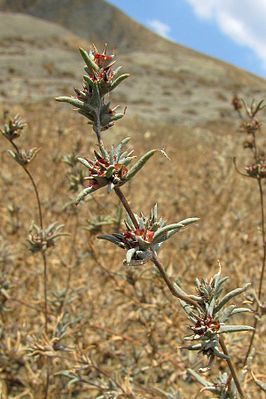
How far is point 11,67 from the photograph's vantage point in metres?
17.7

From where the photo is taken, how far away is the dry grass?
2.63 m

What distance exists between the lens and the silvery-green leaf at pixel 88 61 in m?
1.04

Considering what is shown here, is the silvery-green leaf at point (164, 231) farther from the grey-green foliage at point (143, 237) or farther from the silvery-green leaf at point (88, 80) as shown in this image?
the silvery-green leaf at point (88, 80)

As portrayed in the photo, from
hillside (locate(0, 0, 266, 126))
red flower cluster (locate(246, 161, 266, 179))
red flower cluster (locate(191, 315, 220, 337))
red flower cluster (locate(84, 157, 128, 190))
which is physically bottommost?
red flower cluster (locate(191, 315, 220, 337))

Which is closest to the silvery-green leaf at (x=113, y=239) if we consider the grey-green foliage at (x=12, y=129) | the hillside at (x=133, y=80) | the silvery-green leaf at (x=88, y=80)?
the silvery-green leaf at (x=88, y=80)

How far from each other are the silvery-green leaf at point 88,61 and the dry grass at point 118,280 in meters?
0.25

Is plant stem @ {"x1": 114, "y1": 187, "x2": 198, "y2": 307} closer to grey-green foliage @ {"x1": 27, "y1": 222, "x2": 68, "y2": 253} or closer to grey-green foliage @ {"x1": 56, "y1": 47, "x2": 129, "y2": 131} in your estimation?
grey-green foliage @ {"x1": 56, "y1": 47, "x2": 129, "y2": 131}

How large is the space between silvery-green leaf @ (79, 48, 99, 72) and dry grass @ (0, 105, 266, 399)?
0.25 metres

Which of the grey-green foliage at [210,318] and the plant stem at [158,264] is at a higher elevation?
the plant stem at [158,264]

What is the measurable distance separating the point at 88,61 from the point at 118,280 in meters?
2.75

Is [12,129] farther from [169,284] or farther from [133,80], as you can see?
[133,80]

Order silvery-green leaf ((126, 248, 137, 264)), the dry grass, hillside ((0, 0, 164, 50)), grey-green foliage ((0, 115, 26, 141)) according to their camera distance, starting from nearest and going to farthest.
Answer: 1. silvery-green leaf ((126, 248, 137, 264))
2. grey-green foliage ((0, 115, 26, 141))
3. the dry grass
4. hillside ((0, 0, 164, 50))

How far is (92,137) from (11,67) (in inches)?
442

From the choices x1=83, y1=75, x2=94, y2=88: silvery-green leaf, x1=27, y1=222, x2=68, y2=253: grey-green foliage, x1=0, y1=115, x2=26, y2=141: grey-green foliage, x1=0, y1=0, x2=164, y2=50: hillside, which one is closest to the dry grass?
x1=83, y1=75, x2=94, y2=88: silvery-green leaf
